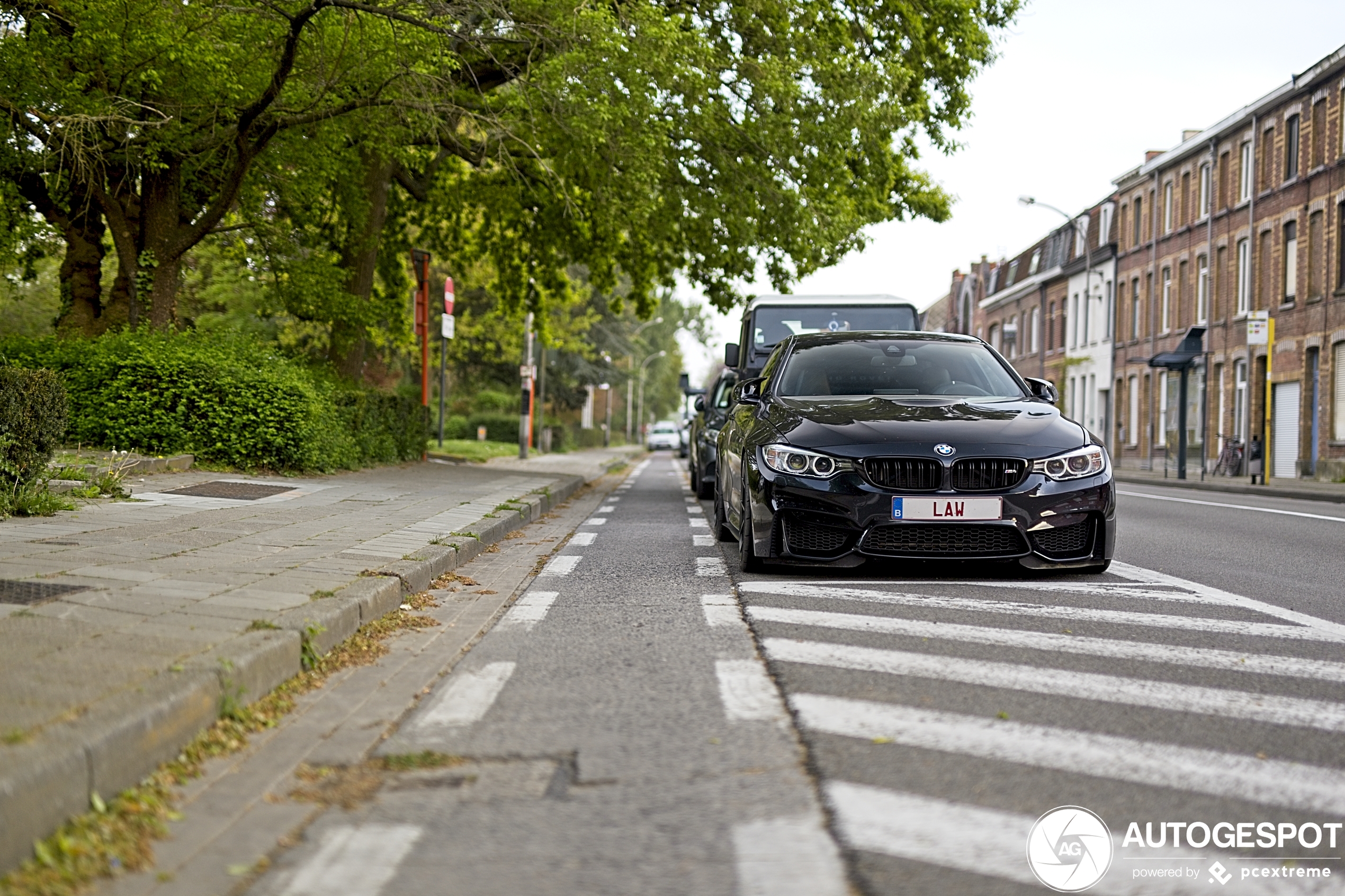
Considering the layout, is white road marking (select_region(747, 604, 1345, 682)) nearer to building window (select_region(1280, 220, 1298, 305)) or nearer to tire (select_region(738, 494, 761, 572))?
tire (select_region(738, 494, 761, 572))

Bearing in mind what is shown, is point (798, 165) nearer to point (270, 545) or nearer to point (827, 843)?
point (270, 545)

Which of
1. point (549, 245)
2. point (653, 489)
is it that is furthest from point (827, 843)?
point (549, 245)

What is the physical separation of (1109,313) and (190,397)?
140ft

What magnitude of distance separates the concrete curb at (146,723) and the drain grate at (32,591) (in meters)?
1.11

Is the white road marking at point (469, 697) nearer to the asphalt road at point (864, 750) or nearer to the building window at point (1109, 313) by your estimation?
the asphalt road at point (864, 750)

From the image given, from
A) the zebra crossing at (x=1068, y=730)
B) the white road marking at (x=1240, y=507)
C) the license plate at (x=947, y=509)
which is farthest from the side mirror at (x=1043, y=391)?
the white road marking at (x=1240, y=507)

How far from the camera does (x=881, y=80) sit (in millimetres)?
20766

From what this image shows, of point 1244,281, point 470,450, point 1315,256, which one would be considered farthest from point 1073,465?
point 1244,281

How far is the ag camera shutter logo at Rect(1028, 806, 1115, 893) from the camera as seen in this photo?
312 centimetres

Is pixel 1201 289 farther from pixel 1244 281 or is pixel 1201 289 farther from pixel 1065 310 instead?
pixel 1065 310

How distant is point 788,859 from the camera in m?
3.21

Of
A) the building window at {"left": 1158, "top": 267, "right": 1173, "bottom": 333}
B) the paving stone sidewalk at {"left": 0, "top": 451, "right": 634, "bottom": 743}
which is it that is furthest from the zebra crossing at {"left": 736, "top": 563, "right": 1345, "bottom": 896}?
the building window at {"left": 1158, "top": 267, "right": 1173, "bottom": 333}

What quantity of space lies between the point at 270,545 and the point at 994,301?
65.1 metres

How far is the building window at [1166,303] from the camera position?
45875mm
